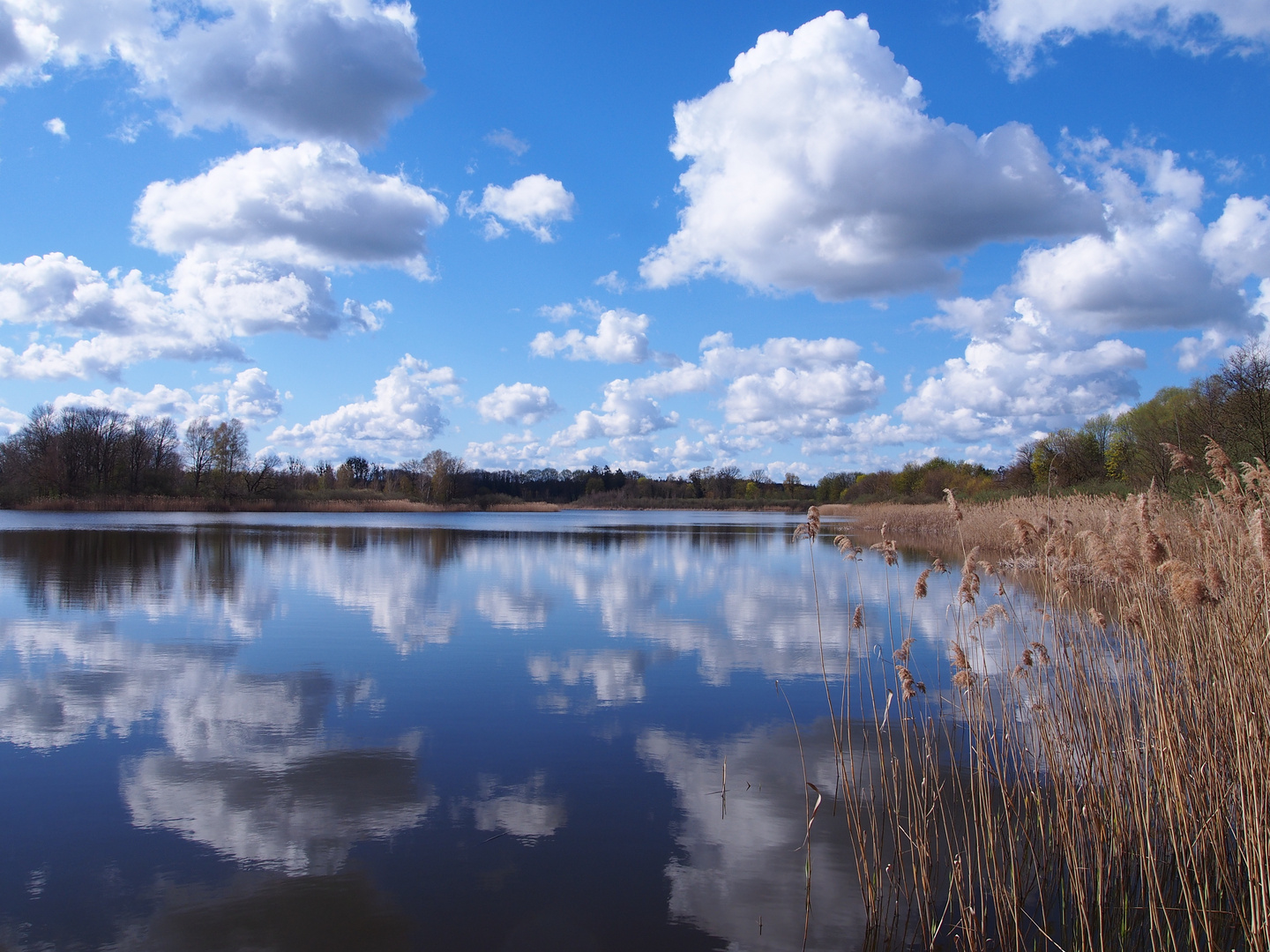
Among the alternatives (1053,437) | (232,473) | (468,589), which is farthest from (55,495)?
(1053,437)

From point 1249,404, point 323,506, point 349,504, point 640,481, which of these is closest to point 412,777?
point 1249,404

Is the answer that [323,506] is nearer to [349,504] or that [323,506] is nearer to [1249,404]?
[349,504]

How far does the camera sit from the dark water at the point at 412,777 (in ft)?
11.0

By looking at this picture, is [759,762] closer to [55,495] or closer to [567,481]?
[55,495]

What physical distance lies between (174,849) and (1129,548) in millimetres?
5026

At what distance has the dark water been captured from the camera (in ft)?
11.0

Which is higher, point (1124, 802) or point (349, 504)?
point (349, 504)

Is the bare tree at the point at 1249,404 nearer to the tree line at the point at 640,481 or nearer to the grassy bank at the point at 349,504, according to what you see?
the tree line at the point at 640,481

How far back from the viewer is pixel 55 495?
161ft

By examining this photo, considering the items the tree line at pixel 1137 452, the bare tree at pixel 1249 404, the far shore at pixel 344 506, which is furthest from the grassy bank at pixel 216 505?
the bare tree at pixel 1249 404

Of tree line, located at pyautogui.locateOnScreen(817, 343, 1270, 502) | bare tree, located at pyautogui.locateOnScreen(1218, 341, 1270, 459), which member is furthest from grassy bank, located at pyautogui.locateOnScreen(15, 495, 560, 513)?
bare tree, located at pyautogui.locateOnScreen(1218, 341, 1270, 459)

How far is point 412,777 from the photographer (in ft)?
15.8

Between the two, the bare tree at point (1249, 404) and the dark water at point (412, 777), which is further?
the bare tree at point (1249, 404)

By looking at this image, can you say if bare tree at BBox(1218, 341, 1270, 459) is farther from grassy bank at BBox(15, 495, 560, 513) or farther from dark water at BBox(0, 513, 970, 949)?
grassy bank at BBox(15, 495, 560, 513)
